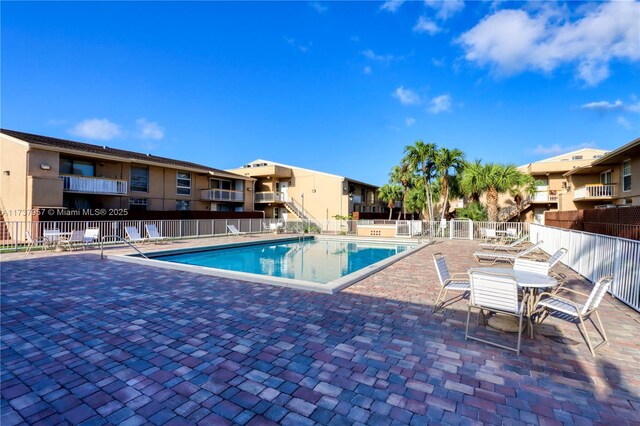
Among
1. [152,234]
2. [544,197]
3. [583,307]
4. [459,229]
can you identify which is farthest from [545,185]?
[152,234]

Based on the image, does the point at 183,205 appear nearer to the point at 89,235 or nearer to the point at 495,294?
the point at 89,235

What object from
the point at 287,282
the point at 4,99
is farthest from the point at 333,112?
the point at 287,282

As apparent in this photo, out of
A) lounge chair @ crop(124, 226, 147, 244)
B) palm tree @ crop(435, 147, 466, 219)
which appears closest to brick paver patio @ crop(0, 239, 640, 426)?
lounge chair @ crop(124, 226, 147, 244)

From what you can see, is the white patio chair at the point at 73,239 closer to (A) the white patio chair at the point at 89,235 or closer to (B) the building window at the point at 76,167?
(A) the white patio chair at the point at 89,235

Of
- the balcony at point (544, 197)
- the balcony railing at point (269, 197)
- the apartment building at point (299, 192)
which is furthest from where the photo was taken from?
the balcony railing at point (269, 197)

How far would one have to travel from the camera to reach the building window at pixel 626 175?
16.5 m

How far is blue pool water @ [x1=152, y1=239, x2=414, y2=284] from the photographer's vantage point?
10.3 metres

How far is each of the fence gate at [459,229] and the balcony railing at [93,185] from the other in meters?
22.2

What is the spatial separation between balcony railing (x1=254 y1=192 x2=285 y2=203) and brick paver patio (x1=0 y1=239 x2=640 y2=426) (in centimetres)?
2666

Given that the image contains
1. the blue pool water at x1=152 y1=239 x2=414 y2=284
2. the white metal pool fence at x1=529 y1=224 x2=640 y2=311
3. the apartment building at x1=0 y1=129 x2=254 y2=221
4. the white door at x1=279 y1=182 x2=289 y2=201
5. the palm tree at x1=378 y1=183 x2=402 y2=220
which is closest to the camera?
the white metal pool fence at x1=529 y1=224 x2=640 y2=311

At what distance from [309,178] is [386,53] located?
54.8ft

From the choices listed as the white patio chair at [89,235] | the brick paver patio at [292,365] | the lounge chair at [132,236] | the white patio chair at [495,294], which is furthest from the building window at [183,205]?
the white patio chair at [495,294]

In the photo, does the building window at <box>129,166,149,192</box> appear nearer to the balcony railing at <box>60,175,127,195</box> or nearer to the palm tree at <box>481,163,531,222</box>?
the balcony railing at <box>60,175,127,195</box>

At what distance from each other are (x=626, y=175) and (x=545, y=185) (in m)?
10.7
